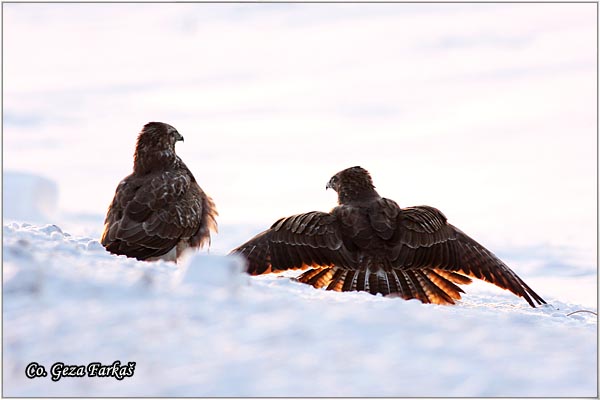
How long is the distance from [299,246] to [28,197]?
15437mm

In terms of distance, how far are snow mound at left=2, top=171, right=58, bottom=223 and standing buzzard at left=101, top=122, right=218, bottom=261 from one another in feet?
38.6

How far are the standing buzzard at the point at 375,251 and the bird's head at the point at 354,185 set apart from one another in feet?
0.04

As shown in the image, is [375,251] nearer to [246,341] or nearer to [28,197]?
[246,341]

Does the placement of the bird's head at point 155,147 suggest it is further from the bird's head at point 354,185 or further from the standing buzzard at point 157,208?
the bird's head at point 354,185

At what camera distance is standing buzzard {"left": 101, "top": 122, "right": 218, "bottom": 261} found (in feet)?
30.4

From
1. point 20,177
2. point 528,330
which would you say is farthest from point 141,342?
point 20,177

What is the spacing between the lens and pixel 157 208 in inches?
374

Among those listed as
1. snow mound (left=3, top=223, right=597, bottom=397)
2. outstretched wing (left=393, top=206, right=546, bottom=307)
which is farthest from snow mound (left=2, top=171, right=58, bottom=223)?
snow mound (left=3, top=223, right=597, bottom=397)

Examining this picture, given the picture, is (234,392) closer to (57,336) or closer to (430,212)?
(57,336)

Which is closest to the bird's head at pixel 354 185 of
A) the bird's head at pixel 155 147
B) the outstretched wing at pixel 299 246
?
the outstretched wing at pixel 299 246

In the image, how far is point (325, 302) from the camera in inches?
220

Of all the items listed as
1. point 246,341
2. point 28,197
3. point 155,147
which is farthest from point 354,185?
point 28,197

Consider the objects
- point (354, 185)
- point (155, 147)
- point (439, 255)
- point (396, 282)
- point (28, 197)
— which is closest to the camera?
point (396, 282)

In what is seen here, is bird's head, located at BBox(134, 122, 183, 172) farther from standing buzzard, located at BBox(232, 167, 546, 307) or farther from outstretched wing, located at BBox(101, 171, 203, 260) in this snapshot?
standing buzzard, located at BBox(232, 167, 546, 307)
